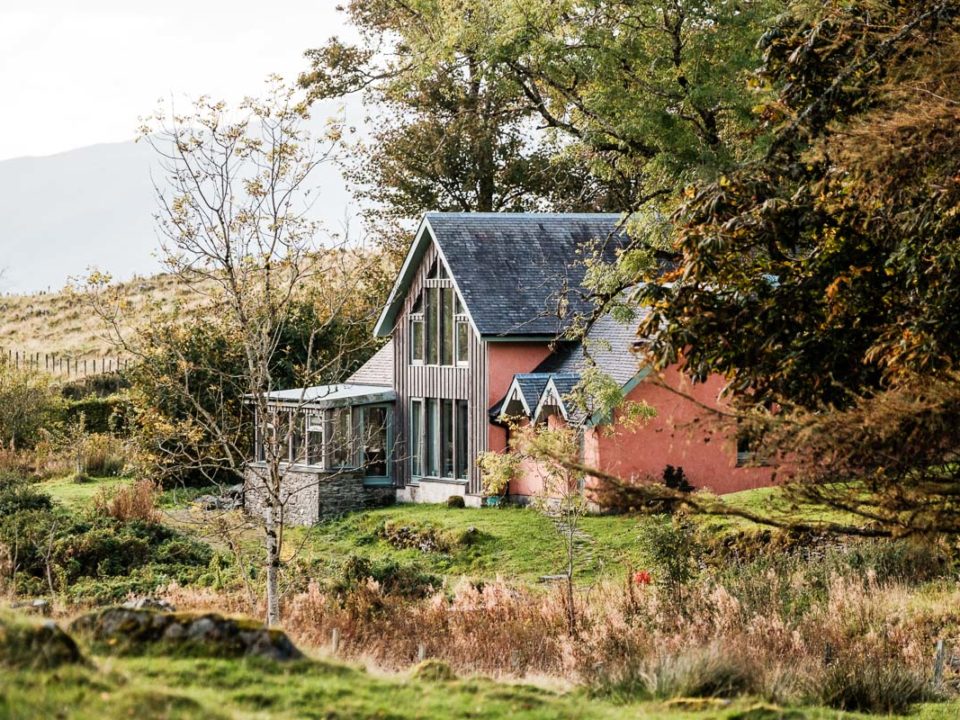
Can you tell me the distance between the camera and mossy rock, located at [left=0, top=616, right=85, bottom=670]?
7891 mm

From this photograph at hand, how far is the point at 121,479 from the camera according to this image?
124 feet

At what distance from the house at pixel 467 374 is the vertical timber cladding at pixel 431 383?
38 millimetres

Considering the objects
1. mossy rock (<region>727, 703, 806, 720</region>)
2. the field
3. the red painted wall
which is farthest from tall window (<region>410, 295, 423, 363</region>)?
mossy rock (<region>727, 703, 806, 720</region>)

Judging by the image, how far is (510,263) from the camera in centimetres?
3359

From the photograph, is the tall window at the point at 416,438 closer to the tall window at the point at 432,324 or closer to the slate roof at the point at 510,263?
the tall window at the point at 432,324

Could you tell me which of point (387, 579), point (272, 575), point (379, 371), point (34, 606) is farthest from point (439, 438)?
point (34, 606)

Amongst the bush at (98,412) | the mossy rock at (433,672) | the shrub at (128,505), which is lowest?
the mossy rock at (433,672)

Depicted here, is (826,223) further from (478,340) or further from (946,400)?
(478,340)

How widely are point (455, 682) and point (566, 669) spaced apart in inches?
146

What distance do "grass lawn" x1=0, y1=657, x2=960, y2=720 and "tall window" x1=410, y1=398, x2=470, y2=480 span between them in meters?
22.2

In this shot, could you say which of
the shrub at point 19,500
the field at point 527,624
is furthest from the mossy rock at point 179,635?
the shrub at point 19,500

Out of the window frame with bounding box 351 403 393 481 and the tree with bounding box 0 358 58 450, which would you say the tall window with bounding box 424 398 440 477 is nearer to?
Answer: the window frame with bounding box 351 403 393 481

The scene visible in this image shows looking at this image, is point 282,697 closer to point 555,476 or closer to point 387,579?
point 387,579

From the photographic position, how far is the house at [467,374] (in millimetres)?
30625
